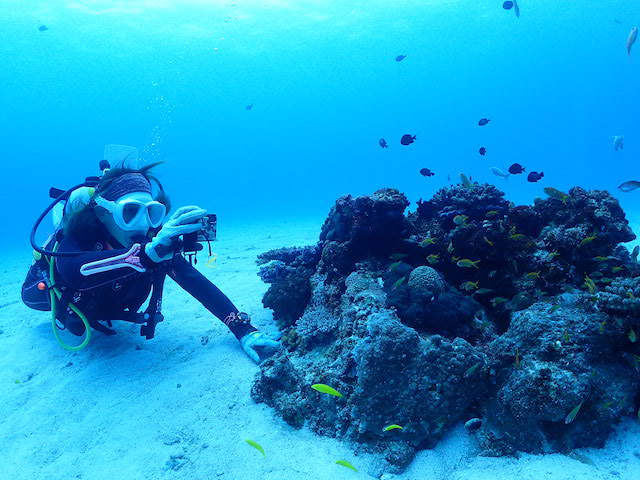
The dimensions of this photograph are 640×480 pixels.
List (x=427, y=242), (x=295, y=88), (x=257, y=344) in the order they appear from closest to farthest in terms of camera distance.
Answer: (x=257, y=344) → (x=427, y=242) → (x=295, y=88)

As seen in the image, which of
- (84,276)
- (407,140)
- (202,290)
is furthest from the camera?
(407,140)

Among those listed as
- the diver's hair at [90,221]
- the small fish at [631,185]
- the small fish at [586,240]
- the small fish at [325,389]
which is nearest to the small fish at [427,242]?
the small fish at [586,240]

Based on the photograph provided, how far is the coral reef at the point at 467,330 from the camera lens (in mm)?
2980

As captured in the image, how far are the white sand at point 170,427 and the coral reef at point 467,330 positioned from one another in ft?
0.58

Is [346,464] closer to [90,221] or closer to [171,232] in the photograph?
[171,232]

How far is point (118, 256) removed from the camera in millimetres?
4301

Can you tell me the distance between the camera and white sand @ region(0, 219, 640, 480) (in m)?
3.06

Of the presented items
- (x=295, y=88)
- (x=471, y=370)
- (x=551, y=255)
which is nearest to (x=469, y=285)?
(x=551, y=255)

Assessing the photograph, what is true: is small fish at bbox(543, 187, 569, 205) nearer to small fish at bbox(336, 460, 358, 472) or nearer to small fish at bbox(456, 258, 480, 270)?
small fish at bbox(456, 258, 480, 270)

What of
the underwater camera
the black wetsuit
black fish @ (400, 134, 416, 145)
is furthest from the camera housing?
black fish @ (400, 134, 416, 145)

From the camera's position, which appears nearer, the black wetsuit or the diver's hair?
the black wetsuit

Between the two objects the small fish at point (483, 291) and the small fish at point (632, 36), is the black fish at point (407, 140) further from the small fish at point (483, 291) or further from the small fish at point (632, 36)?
the small fish at point (632, 36)

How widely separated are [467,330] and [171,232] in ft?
12.3

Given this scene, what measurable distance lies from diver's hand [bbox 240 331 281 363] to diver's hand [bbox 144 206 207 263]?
1807mm
